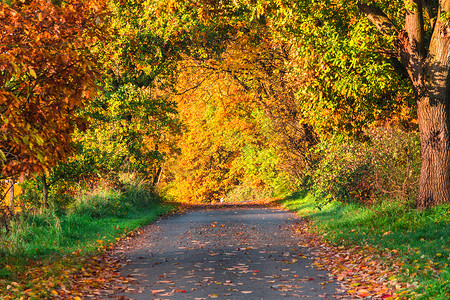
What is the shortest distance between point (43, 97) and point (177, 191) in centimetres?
4462

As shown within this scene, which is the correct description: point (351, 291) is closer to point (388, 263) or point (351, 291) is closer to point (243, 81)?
point (388, 263)

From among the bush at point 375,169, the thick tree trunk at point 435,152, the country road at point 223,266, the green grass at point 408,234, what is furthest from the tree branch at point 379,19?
the country road at point 223,266

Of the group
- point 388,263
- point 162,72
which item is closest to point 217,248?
point 388,263

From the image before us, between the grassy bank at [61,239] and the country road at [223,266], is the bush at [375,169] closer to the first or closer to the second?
the country road at [223,266]

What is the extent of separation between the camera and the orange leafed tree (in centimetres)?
731

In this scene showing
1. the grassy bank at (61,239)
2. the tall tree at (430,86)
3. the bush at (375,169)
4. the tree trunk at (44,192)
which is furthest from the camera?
the tree trunk at (44,192)

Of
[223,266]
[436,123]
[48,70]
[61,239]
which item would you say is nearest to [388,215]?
[436,123]

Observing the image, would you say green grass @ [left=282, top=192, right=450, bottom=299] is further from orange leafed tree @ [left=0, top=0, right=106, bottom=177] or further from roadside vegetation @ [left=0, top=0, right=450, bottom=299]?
orange leafed tree @ [left=0, top=0, right=106, bottom=177]

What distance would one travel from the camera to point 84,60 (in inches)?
292

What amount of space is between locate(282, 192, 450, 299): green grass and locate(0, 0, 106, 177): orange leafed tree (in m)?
5.53

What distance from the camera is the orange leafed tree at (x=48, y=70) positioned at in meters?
7.31

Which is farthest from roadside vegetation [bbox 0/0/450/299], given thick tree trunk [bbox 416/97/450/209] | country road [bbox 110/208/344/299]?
country road [bbox 110/208/344/299]

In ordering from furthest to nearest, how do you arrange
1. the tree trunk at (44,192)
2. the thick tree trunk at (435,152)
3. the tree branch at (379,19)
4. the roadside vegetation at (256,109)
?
the tree trunk at (44,192), the tree branch at (379,19), the thick tree trunk at (435,152), the roadside vegetation at (256,109)

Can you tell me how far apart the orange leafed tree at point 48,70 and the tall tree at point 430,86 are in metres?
7.85
